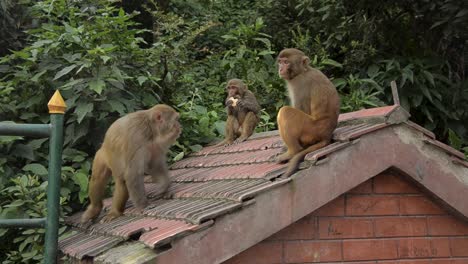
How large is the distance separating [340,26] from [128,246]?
9.27m

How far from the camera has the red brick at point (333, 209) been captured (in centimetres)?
448

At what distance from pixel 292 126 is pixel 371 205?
36.6 inches

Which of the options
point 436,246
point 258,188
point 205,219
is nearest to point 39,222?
point 205,219

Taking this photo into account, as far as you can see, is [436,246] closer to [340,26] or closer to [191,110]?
[191,110]

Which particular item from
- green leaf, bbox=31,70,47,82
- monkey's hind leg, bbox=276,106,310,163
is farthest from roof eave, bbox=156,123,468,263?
green leaf, bbox=31,70,47,82

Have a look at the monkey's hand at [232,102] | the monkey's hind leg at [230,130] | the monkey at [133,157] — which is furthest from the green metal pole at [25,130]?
the monkey's hand at [232,102]

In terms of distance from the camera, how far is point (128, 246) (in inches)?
164

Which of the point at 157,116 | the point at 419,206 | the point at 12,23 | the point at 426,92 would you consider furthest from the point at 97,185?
the point at 426,92

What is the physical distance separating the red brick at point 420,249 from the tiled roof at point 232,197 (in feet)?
1.15

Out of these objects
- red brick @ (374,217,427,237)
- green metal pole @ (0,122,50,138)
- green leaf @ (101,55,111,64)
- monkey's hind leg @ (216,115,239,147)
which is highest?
green leaf @ (101,55,111,64)

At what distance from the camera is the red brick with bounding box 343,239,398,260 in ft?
14.8

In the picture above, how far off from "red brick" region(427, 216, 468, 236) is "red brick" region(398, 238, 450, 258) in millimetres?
87

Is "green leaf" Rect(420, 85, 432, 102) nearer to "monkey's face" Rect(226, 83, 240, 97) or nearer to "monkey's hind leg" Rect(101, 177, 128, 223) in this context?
"monkey's face" Rect(226, 83, 240, 97)

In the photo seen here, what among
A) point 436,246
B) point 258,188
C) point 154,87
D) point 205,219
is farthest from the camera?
point 154,87
